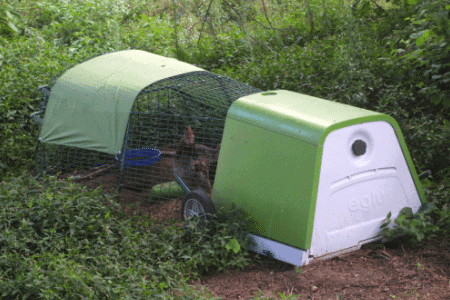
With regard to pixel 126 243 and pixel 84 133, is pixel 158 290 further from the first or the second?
pixel 84 133

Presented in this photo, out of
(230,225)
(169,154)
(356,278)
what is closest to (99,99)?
(169,154)

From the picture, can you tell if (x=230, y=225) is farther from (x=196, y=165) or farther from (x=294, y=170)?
(x=196, y=165)

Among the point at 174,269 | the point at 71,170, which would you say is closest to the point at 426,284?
the point at 174,269

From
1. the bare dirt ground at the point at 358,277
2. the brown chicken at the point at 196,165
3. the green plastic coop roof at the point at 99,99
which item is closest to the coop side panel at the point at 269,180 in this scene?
the bare dirt ground at the point at 358,277

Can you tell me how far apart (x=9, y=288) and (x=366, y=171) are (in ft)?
8.29

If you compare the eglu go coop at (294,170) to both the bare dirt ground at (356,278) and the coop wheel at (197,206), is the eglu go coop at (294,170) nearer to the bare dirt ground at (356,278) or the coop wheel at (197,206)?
the coop wheel at (197,206)

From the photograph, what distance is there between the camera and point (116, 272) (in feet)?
10.5

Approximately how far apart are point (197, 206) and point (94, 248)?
2.84ft

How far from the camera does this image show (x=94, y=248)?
3621 mm

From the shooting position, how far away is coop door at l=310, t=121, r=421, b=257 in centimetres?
346

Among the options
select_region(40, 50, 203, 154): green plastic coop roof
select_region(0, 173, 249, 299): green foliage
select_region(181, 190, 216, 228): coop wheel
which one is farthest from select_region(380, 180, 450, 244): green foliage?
select_region(40, 50, 203, 154): green plastic coop roof

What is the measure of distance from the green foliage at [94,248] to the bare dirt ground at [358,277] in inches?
7.2

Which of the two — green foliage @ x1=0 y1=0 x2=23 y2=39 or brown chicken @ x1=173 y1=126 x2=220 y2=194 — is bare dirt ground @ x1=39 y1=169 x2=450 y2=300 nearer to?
brown chicken @ x1=173 y1=126 x2=220 y2=194

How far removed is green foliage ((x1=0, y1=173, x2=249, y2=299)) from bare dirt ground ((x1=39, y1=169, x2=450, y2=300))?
0.18 metres
